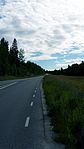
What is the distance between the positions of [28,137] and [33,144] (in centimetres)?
96

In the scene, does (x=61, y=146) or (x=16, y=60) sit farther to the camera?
(x=16, y=60)

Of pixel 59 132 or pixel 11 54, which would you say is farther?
pixel 11 54

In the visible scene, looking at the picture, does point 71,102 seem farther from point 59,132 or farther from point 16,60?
point 16,60

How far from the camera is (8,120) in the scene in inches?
502

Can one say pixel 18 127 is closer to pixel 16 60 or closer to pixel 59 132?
pixel 59 132

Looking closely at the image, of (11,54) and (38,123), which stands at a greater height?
(11,54)

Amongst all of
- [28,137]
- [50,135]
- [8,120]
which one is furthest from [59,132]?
[8,120]

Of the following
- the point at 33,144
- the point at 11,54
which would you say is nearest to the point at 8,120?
the point at 33,144

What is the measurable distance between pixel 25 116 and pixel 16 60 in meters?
148

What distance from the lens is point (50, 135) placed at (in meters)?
9.82

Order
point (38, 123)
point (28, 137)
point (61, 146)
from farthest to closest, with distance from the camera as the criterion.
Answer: point (38, 123) → point (28, 137) → point (61, 146)

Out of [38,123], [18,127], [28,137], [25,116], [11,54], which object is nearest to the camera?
[28,137]

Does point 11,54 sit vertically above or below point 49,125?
above

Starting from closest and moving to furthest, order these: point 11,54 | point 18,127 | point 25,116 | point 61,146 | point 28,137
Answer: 1. point 61,146
2. point 28,137
3. point 18,127
4. point 25,116
5. point 11,54
